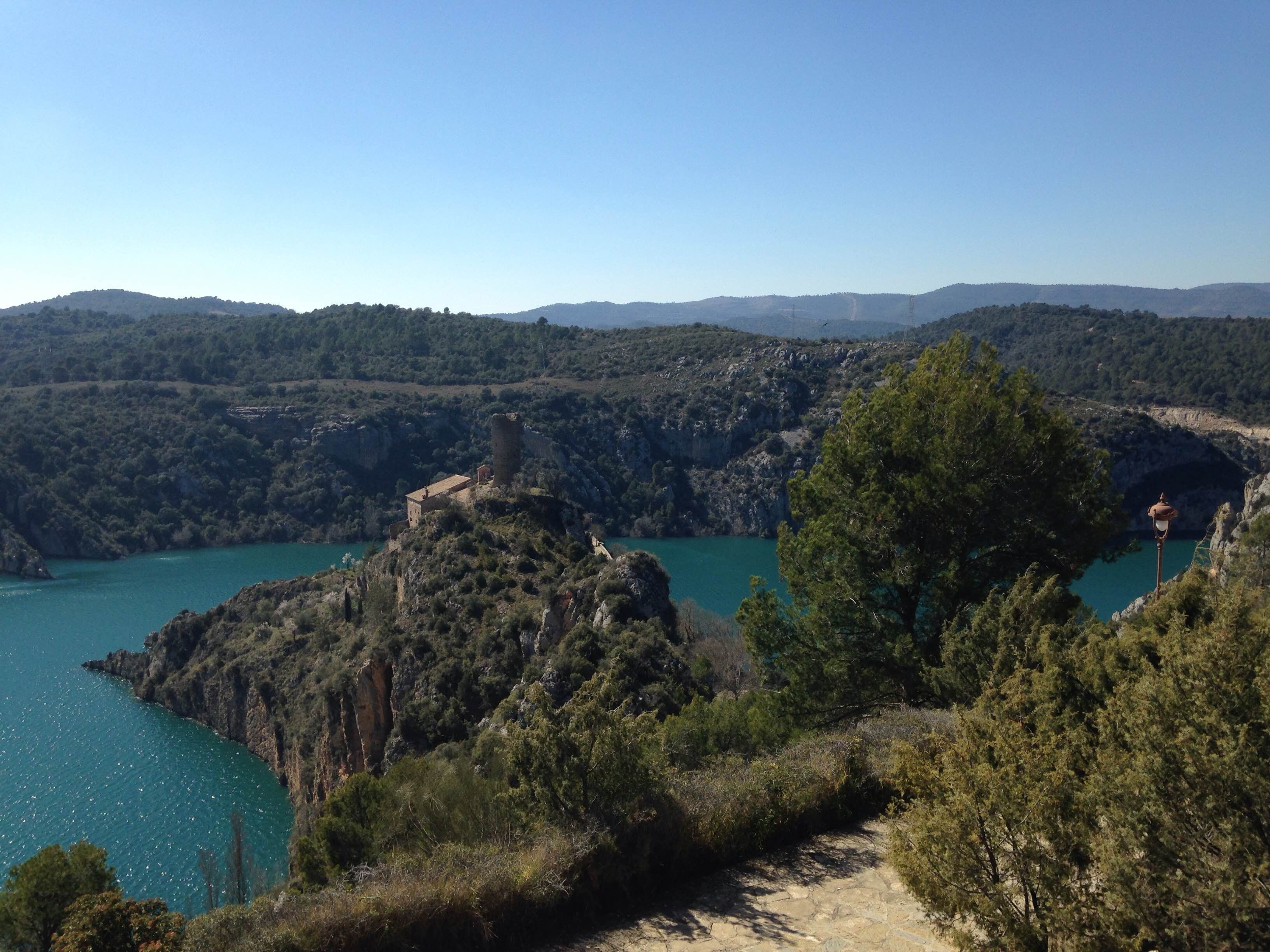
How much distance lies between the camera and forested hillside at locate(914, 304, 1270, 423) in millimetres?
82812

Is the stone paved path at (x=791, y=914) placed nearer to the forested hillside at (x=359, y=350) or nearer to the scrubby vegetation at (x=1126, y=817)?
the scrubby vegetation at (x=1126, y=817)

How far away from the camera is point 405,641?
2755cm

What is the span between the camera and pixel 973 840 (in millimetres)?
3693

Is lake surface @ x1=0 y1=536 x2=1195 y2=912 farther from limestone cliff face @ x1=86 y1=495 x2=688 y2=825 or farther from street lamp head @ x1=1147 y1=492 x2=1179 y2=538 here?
street lamp head @ x1=1147 y1=492 x2=1179 y2=538

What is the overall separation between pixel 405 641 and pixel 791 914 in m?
23.9

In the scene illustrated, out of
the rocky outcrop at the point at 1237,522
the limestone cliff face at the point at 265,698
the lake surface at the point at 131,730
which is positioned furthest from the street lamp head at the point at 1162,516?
the lake surface at the point at 131,730

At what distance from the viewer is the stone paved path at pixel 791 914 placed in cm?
478

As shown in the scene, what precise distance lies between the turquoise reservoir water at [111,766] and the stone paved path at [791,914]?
893 inches

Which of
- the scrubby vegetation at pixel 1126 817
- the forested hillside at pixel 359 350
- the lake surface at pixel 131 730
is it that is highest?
the forested hillside at pixel 359 350

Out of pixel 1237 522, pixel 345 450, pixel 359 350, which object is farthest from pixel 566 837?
pixel 359 350

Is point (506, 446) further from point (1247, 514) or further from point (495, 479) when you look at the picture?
point (1247, 514)

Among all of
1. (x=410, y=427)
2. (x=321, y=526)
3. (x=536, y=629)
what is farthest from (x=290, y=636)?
(x=410, y=427)

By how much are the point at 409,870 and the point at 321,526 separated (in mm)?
82117

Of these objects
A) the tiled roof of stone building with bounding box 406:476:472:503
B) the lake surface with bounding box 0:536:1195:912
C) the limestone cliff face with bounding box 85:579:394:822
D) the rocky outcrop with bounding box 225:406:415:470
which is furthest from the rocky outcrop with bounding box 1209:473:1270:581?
the rocky outcrop with bounding box 225:406:415:470
